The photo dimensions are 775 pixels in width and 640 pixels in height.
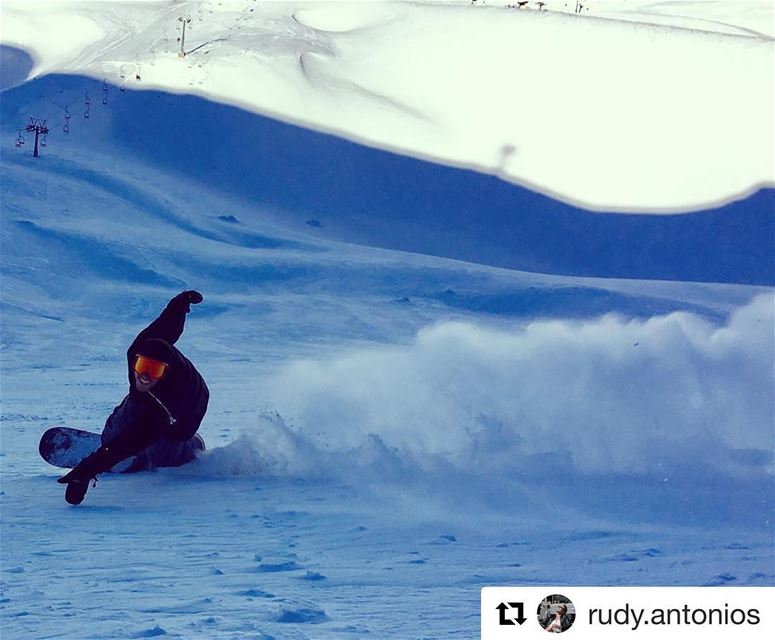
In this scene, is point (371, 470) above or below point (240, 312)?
below

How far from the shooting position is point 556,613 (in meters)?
3.81

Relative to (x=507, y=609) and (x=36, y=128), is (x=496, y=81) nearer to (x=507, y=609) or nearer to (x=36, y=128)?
(x=36, y=128)

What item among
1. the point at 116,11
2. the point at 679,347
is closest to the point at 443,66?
the point at 116,11

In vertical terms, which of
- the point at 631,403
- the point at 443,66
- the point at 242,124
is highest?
the point at 443,66

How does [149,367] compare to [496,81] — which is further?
[496,81]

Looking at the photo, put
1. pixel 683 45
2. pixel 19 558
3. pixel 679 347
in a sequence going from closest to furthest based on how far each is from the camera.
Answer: pixel 19 558, pixel 679 347, pixel 683 45

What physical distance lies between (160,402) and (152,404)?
0.03 m

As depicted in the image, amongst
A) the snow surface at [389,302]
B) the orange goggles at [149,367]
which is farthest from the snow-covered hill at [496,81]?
the orange goggles at [149,367]

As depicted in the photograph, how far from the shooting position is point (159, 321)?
4340 mm

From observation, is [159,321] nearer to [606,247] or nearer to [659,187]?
[606,247]

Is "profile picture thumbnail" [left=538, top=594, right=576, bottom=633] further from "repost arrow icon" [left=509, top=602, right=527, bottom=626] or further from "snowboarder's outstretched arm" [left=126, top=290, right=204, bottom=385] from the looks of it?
"snowboarder's outstretched arm" [left=126, top=290, right=204, bottom=385]

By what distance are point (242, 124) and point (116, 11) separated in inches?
77.0

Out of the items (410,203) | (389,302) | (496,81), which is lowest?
(389,302)

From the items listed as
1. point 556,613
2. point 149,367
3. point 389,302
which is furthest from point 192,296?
point 389,302
